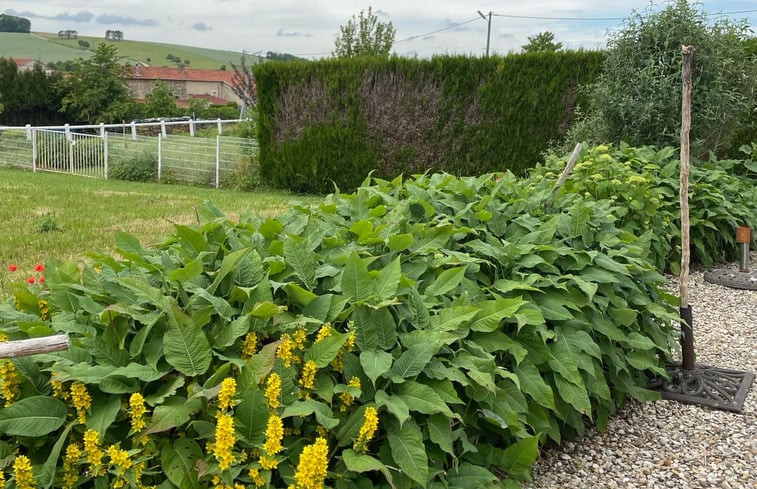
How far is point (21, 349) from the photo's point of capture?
140 cm

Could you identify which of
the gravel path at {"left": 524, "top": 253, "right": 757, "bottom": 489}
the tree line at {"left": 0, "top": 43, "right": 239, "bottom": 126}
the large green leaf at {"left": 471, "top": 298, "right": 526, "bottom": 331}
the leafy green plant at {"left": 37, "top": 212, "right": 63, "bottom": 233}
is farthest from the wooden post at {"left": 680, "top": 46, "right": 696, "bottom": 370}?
the tree line at {"left": 0, "top": 43, "right": 239, "bottom": 126}

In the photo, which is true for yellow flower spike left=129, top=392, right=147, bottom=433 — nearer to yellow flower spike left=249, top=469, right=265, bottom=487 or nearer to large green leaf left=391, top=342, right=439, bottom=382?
yellow flower spike left=249, top=469, right=265, bottom=487

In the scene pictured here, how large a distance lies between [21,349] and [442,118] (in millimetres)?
9471

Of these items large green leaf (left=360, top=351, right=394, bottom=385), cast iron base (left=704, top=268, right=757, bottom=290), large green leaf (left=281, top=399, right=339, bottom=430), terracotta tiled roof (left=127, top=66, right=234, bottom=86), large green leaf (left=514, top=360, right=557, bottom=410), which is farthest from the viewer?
terracotta tiled roof (left=127, top=66, right=234, bottom=86)

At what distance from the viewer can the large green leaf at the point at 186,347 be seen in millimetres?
1526

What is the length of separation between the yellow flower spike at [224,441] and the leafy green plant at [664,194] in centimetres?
282

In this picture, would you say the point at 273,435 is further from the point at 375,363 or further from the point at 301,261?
the point at 301,261

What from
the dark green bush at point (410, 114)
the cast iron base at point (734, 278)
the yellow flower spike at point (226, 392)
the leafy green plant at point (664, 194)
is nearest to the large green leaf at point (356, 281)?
the yellow flower spike at point (226, 392)

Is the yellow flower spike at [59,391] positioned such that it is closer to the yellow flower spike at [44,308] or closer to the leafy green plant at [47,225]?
the yellow flower spike at [44,308]

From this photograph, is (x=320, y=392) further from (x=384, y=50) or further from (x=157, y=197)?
(x=384, y=50)

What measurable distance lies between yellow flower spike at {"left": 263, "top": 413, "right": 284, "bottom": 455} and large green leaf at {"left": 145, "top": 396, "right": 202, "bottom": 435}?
0.17 m

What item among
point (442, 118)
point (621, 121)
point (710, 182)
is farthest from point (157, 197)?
point (710, 182)

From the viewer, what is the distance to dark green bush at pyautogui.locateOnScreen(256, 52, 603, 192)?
32.1ft

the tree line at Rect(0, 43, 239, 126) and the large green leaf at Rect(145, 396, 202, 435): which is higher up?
the tree line at Rect(0, 43, 239, 126)
